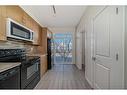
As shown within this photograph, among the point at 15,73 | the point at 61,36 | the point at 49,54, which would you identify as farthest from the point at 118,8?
the point at 61,36

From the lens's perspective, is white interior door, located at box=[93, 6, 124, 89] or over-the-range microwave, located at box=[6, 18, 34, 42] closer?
white interior door, located at box=[93, 6, 124, 89]

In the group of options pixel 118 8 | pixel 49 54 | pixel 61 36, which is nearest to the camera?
pixel 118 8

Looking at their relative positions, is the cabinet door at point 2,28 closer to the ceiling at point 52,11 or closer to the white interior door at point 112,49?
the ceiling at point 52,11

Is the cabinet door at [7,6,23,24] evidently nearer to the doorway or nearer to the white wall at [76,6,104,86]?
the white wall at [76,6,104,86]

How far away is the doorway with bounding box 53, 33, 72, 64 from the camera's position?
8883mm

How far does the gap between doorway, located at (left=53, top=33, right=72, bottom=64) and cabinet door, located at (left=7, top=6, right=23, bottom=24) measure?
528 centimetres

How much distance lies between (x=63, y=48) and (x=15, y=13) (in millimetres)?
5888


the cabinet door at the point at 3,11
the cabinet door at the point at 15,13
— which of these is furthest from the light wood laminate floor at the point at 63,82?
the cabinet door at the point at 3,11

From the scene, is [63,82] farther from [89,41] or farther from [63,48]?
[63,48]

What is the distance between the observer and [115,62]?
6.99ft

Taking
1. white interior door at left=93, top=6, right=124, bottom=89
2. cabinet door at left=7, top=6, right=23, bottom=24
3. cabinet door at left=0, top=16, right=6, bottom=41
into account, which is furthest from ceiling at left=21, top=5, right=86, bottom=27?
white interior door at left=93, top=6, right=124, bottom=89

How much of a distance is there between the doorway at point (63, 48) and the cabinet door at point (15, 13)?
5.28 m
